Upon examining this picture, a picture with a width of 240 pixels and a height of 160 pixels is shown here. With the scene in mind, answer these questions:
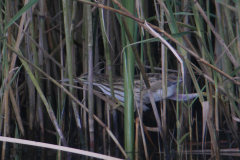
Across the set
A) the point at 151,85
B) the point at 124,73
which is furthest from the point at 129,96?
the point at 151,85

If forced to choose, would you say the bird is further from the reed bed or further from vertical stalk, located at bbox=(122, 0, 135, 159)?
vertical stalk, located at bbox=(122, 0, 135, 159)

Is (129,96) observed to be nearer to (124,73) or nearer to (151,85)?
(124,73)

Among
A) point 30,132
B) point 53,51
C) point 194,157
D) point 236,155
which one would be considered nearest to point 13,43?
point 53,51

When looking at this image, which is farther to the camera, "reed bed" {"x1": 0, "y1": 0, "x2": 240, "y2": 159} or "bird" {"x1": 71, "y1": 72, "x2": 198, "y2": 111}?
"bird" {"x1": 71, "y1": 72, "x2": 198, "y2": 111}

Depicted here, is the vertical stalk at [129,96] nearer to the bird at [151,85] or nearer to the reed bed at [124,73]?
the reed bed at [124,73]

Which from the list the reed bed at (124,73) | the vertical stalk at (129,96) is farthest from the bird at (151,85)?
the vertical stalk at (129,96)

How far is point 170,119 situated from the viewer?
8.18 ft

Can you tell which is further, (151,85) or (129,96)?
(151,85)

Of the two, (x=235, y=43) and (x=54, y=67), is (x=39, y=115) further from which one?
(x=235, y=43)

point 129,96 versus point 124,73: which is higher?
point 124,73

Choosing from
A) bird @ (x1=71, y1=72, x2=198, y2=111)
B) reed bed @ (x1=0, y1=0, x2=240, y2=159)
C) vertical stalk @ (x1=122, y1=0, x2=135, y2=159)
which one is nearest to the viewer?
reed bed @ (x1=0, y1=0, x2=240, y2=159)

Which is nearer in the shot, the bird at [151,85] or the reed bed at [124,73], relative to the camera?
the reed bed at [124,73]

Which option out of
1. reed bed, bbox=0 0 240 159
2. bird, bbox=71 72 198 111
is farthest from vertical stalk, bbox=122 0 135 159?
bird, bbox=71 72 198 111

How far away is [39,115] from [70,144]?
0.39 meters
